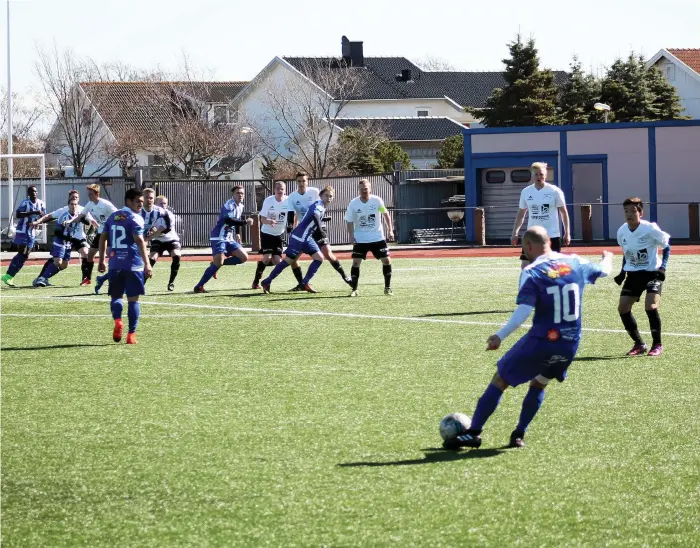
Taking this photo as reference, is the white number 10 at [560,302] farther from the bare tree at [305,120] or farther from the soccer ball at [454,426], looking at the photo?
the bare tree at [305,120]

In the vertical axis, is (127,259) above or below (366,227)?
below

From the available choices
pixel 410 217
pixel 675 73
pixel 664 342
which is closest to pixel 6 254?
pixel 410 217

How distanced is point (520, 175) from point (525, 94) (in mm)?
21712

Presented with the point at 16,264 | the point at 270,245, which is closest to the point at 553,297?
the point at 270,245

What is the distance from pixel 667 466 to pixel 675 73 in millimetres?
67550

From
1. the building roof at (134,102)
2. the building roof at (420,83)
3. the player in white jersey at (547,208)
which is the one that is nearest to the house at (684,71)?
the building roof at (420,83)

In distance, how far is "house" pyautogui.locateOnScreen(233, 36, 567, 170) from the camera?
63781 mm

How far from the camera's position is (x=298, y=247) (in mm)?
20031

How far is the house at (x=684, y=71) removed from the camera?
6956 cm

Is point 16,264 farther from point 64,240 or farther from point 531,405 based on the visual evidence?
point 531,405

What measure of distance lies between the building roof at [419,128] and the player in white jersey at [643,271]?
56.6 m

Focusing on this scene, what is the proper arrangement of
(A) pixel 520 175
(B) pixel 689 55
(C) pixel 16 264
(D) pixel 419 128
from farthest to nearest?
(D) pixel 419 128 < (B) pixel 689 55 < (A) pixel 520 175 < (C) pixel 16 264

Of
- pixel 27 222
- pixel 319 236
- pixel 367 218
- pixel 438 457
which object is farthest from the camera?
pixel 27 222

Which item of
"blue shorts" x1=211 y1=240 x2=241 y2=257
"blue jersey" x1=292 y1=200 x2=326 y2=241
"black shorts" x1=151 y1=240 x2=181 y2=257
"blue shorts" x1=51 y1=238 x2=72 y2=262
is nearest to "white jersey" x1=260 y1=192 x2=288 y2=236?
"blue shorts" x1=211 y1=240 x2=241 y2=257
